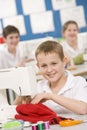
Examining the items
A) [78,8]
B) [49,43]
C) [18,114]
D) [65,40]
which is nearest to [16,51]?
[65,40]

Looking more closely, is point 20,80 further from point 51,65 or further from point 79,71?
point 79,71

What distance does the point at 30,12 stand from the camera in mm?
5223

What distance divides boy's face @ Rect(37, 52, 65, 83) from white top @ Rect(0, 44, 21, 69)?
7.64 feet

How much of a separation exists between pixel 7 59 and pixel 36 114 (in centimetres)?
270

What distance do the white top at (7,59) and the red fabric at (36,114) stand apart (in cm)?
258

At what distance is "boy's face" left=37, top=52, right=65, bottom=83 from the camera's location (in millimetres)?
2119

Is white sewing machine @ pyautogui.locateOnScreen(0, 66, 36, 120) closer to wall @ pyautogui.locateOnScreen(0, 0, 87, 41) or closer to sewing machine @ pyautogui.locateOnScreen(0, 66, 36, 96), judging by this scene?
sewing machine @ pyautogui.locateOnScreen(0, 66, 36, 96)

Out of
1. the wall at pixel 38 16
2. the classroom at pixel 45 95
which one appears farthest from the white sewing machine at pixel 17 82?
the wall at pixel 38 16

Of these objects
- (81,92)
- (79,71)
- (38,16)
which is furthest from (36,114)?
(38,16)

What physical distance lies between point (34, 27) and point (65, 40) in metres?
0.68

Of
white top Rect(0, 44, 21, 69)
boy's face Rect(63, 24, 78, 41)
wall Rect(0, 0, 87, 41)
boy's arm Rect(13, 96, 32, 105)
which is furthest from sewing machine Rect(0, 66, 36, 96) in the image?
wall Rect(0, 0, 87, 41)

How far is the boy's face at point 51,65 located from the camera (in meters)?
2.12

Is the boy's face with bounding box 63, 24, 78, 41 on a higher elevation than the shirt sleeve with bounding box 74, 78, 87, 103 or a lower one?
higher

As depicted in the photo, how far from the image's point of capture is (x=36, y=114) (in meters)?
1.87
